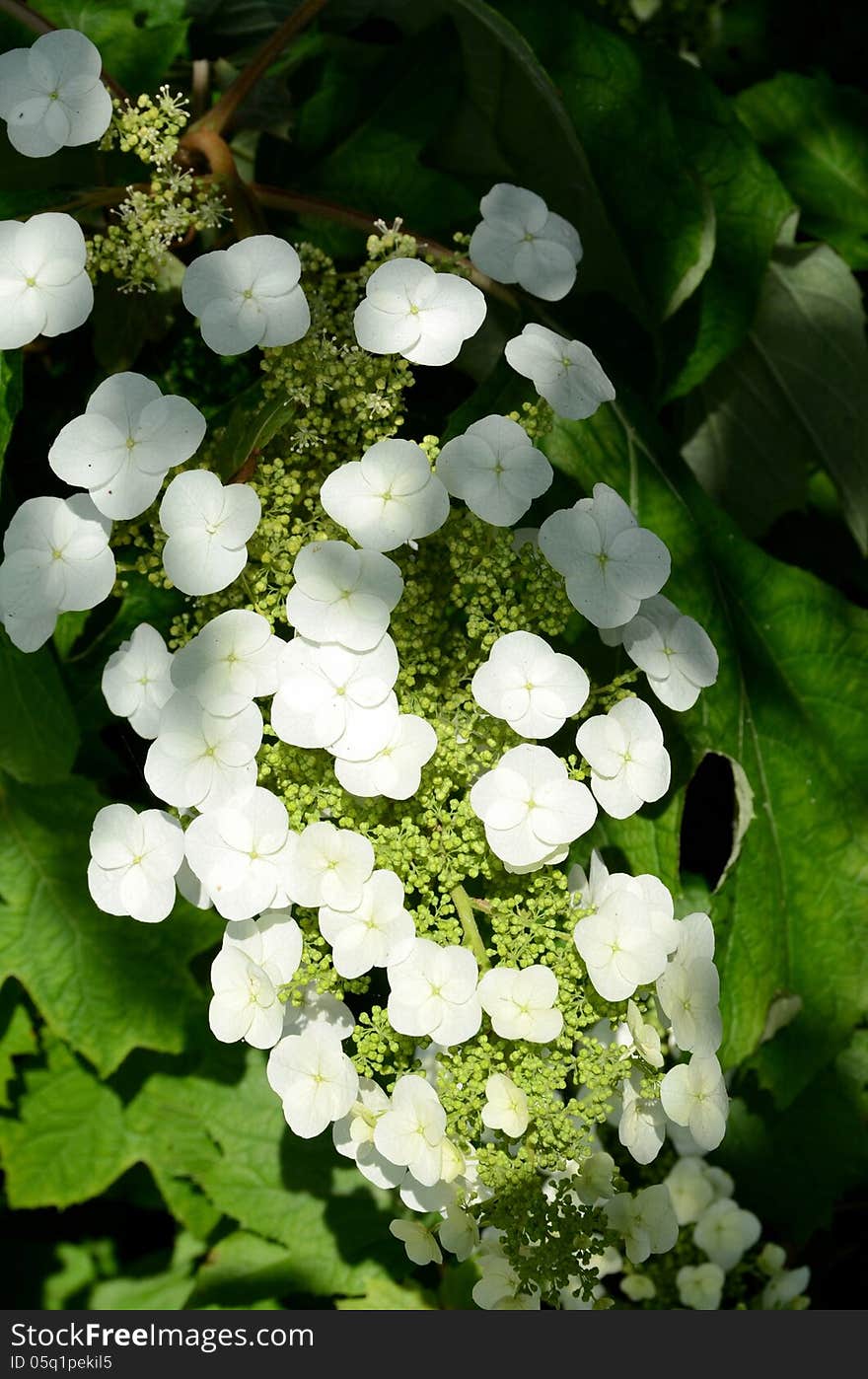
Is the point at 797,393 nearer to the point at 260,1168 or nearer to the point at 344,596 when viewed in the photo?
the point at 344,596

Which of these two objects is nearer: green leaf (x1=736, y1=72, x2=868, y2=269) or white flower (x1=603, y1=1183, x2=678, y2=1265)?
white flower (x1=603, y1=1183, x2=678, y2=1265)

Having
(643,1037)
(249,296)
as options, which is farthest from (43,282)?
(643,1037)

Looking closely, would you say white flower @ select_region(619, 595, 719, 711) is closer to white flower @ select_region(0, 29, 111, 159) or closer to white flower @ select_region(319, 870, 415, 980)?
white flower @ select_region(319, 870, 415, 980)

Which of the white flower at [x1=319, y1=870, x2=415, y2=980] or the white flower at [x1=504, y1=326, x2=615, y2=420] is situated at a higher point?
the white flower at [x1=504, y1=326, x2=615, y2=420]

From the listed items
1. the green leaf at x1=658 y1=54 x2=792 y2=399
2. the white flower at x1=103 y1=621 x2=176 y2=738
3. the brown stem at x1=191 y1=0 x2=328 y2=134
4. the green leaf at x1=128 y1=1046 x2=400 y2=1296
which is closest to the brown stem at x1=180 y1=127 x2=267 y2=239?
the brown stem at x1=191 y1=0 x2=328 y2=134

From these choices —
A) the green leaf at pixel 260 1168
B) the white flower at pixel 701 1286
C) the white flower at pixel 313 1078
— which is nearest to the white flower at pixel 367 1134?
the white flower at pixel 313 1078

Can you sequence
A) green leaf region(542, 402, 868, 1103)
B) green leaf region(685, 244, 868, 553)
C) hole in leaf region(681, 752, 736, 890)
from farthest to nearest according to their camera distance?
green leaf region(685, 244, 868, 553)
hole in leaf region(681, 752, 736, 890)
green leaf region(542, 402, 868, 1103)
